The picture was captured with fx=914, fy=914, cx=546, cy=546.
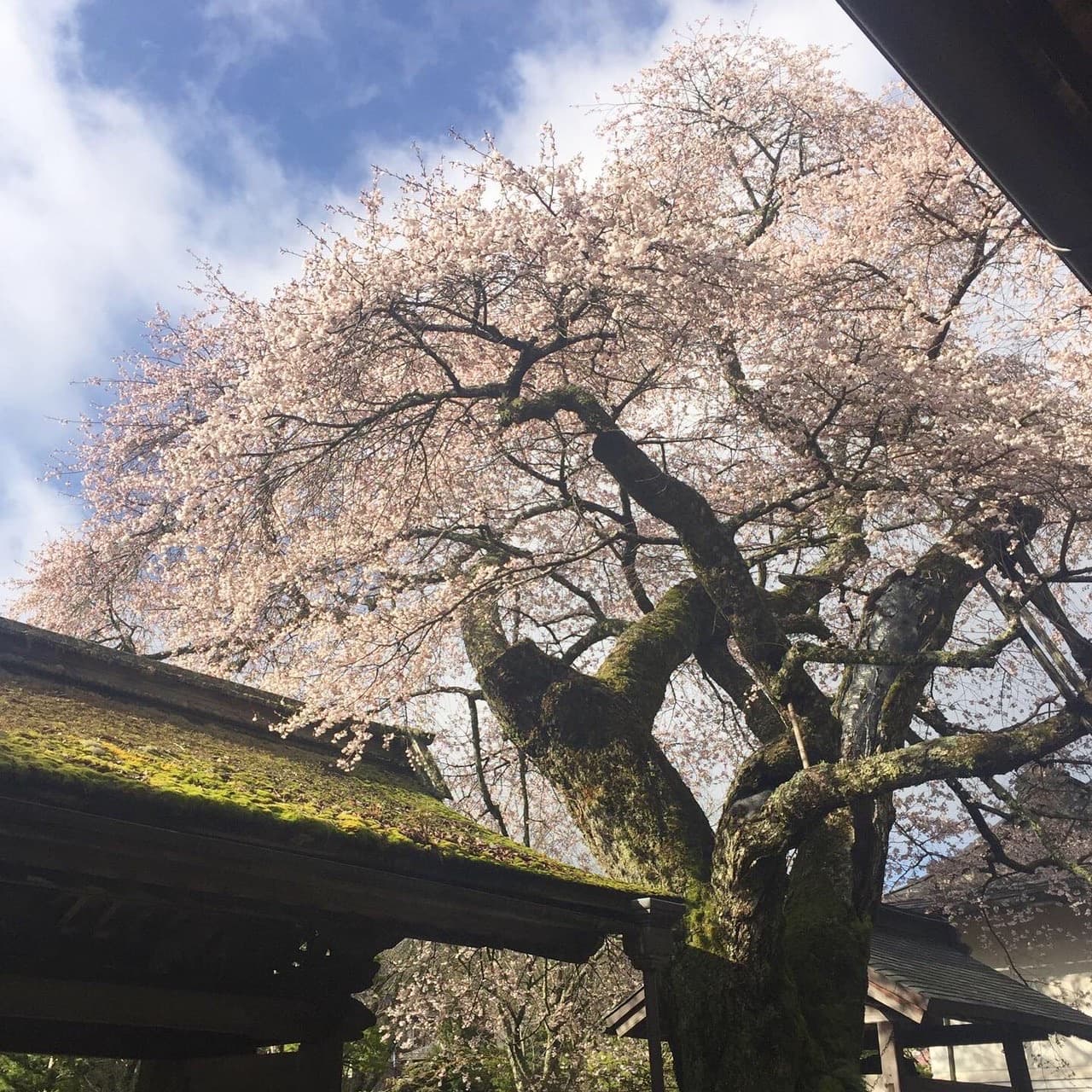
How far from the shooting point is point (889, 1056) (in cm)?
897

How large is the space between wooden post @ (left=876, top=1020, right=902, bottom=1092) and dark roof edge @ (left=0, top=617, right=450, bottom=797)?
5.52 metres

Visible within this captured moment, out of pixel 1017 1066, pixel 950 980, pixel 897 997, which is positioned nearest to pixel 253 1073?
pixel 897 997

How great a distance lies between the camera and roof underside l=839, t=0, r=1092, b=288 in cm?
126

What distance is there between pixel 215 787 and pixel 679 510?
14.6 ft

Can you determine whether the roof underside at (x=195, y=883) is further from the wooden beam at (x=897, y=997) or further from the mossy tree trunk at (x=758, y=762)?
the wooden beam at (x=897, y=997)

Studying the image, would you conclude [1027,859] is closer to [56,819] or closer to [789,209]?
[789,209]

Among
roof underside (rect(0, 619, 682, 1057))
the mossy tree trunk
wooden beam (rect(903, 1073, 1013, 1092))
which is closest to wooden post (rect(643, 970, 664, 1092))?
roof underside (rect(0, 619, 682, 1057))

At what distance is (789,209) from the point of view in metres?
12.1

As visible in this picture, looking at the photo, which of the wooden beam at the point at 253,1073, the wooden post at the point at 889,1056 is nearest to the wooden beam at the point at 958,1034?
the wooden post at the point at 889,1056

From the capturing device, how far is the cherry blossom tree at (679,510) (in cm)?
595

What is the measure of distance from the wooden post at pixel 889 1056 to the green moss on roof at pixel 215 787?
5.87 meters

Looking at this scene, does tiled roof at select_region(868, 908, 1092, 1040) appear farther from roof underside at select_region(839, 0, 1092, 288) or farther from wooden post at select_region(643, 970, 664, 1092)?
roof underside at select_region(839, 0, 1092, 288)

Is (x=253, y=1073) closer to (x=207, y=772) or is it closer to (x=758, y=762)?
(x=207, y=772)

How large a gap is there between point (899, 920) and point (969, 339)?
26.0 feet
